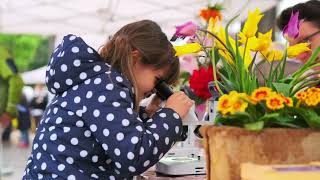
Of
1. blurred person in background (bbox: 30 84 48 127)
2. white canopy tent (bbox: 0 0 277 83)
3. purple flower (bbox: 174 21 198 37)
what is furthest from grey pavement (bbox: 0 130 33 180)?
purple flower (bbox: 174 21 198 37)

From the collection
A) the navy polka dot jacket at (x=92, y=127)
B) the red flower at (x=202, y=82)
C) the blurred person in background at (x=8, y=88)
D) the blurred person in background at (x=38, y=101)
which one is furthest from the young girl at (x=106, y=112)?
the blurred person in background at (x=38, y=101)

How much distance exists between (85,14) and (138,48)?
5.30 metres

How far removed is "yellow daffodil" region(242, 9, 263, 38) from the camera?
0.95 meters

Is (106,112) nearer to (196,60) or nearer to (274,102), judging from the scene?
(274,102)

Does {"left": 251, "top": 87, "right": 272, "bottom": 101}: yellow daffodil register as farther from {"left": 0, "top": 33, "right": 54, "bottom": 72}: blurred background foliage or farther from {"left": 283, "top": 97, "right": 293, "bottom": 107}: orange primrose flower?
{"left": 0, "top": 33, "right": 54, "bottom": 72}: blurred background foliage

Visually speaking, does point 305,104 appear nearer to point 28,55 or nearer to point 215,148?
point 215,148

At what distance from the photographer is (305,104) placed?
0.84 metres

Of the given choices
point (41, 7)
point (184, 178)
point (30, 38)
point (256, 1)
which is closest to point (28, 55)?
point (30, 38)

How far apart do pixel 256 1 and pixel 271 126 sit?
4.23m

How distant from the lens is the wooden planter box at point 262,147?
2.59 feet

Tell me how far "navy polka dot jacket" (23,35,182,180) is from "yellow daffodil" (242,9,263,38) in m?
0.34

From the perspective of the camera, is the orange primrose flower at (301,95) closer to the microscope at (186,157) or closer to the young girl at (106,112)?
the young girl at (106,112)

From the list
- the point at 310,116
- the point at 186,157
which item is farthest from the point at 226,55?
the point at 186,157

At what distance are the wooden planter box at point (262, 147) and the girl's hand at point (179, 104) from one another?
47 centimetres
